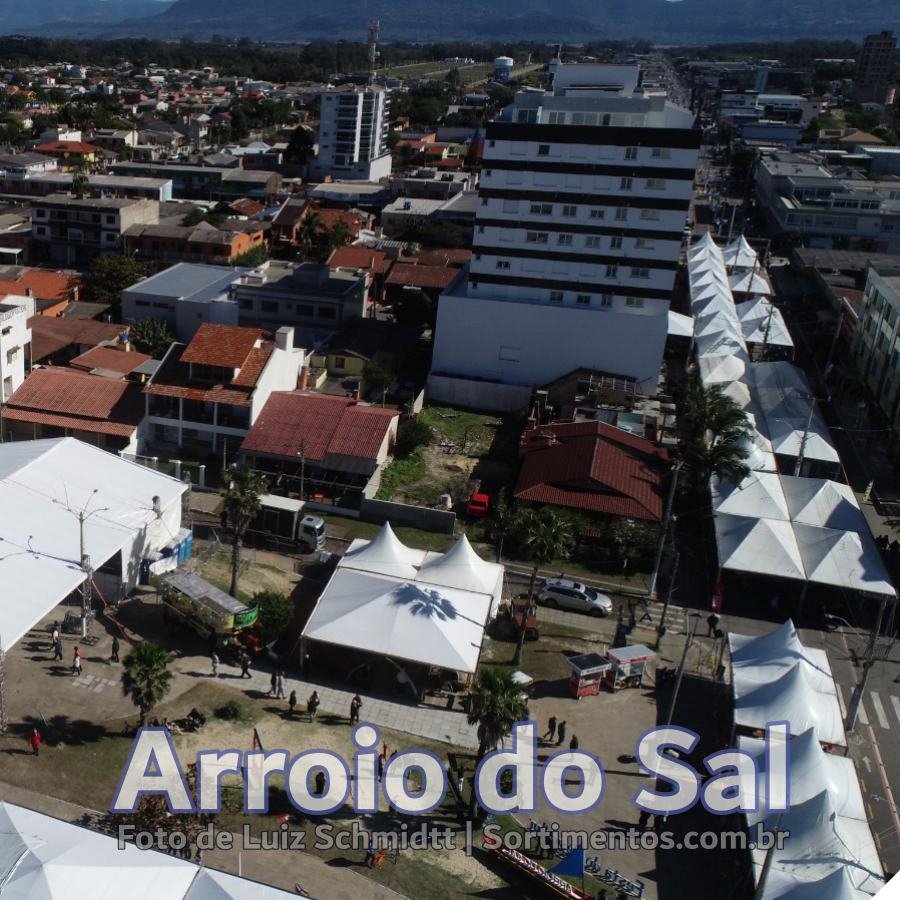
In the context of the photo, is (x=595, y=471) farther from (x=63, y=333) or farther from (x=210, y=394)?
(x=63, y=333)

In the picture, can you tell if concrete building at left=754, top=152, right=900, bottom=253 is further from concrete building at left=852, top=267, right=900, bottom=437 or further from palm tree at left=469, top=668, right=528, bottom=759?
palm tree at left=469, top=668, right=528, bottom=759

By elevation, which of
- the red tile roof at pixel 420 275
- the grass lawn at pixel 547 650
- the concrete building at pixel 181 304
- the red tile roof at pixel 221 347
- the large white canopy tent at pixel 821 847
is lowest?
the grass lawn at pixel 547 650

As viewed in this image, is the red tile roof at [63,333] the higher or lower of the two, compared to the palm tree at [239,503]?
lower

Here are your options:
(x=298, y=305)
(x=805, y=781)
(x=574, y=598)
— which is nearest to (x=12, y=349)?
(x=298, y=305)

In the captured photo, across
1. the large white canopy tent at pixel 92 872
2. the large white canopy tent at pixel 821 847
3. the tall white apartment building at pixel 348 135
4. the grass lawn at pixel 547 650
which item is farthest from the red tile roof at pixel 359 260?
the tall white apartment building at pixel 348 135

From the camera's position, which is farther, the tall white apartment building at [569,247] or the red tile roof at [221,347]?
the tall white apartment building at [569,247]

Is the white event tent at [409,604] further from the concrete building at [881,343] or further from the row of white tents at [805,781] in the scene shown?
the concrete building at [881,343]

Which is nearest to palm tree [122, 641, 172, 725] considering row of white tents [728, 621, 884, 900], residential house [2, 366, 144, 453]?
row of white tents [728, 621, 884, 900]
